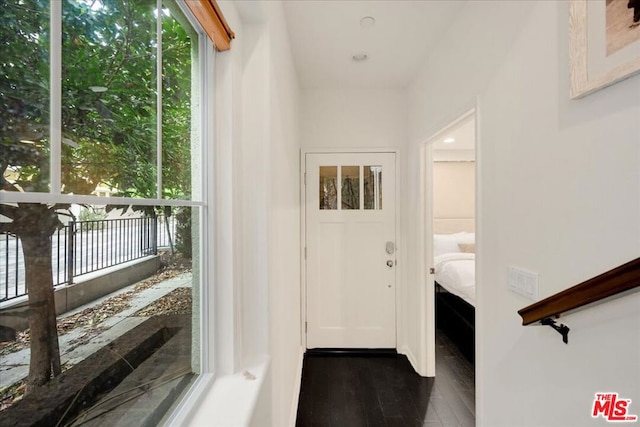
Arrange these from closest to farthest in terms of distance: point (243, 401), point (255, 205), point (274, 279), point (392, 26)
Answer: point (243, 401)
point (255, 205)
point (274, 279)
point (392, 26)

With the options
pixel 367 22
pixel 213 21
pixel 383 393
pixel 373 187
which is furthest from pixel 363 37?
pixel 383 393

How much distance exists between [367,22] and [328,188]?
1511 millimetres

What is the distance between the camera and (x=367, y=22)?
6.43 feet

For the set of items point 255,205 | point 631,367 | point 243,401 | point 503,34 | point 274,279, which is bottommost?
point 243,401

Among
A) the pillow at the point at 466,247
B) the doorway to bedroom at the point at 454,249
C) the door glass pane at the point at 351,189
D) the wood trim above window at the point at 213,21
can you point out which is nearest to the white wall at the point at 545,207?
the doorway to bedroom at the point at 454,249

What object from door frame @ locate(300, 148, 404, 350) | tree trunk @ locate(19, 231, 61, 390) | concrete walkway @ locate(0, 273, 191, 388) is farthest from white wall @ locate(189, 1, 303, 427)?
door frame @ locate(300, 148, 404, 350)

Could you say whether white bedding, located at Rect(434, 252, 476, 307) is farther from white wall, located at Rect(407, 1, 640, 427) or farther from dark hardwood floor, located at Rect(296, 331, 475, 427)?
white wall, located at Rect(407, 1, 640, 427)

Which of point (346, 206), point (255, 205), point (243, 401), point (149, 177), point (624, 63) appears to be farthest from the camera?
point (346, 206)

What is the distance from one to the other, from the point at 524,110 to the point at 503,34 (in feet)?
1.45

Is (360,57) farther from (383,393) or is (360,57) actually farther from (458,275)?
(383,393)

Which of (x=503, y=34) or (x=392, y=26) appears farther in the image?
(x=392, y=26)

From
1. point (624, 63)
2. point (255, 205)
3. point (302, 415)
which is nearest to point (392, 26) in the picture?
point (624, 63)

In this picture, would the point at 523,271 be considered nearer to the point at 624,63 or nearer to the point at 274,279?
the point at 624,63

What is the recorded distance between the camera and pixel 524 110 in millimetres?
1270
